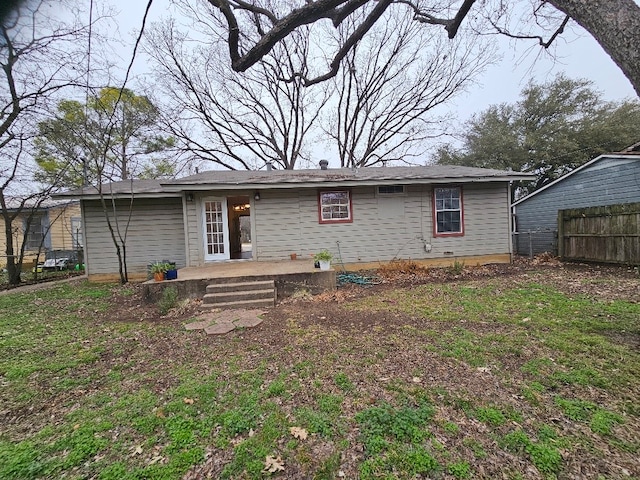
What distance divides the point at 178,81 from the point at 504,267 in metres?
18.1

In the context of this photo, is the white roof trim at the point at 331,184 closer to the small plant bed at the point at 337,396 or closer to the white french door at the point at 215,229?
the white french door at the point at 215,229

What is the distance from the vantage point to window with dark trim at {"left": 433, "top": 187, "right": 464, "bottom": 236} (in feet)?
28.6

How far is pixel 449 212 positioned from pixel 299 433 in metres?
8.33

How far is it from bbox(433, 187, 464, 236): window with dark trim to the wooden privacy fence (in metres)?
3.36

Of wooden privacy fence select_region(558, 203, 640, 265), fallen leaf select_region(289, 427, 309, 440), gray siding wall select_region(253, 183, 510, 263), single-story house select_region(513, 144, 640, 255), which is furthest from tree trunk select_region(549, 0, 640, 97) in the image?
single-story house select_region(513, 144, 640, 255)

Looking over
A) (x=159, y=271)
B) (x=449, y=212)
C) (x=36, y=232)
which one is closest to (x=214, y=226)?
(x=159, y=271)

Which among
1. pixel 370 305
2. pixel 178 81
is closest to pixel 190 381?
pixel 370 305

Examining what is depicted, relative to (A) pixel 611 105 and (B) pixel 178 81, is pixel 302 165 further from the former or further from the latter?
(A) pixel 611 105

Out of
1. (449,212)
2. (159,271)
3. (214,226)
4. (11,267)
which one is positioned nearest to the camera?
(159,271)

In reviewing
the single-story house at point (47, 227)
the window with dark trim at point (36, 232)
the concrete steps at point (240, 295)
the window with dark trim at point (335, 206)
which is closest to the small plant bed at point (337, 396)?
the concrete steps at point (240, 295)

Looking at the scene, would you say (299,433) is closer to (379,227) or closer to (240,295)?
(240,295)

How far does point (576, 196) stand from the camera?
1033cm

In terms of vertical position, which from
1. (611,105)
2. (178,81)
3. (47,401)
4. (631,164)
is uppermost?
(178,81)

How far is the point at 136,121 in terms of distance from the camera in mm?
11812
